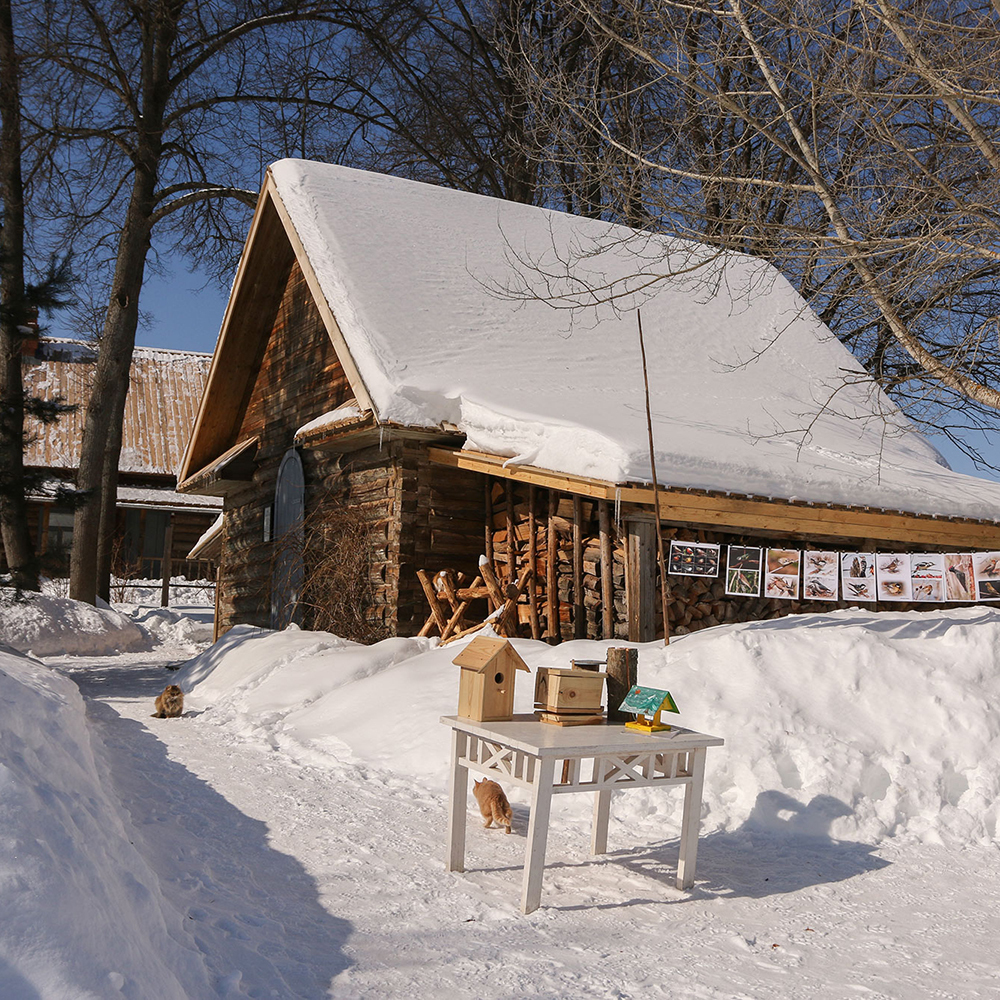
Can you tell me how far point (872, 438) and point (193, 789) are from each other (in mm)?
9212

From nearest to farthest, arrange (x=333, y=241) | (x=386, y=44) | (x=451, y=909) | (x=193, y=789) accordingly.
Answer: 1. (x=451, y=909)
2. (x=193, y=789)
3. (x=333, y=241)
4. (x=386, y=44)

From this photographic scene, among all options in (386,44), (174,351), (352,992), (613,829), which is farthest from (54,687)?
(174,351)

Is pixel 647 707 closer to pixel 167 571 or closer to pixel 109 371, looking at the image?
pixel 109 371

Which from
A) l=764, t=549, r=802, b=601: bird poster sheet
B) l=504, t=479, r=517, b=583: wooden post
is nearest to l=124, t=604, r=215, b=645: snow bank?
l=504, t=479, r=517, b=583: wooden post

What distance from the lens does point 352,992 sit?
328 cm

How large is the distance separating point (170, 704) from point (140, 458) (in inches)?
819

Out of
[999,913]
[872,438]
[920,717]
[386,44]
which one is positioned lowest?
[999,913]

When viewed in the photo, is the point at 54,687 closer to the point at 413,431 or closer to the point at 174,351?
the point at 413,431

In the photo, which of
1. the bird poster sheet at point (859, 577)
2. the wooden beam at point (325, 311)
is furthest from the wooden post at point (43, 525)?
the bird poster sheet at point (859, 577)

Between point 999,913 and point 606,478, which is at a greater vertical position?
point 606,478

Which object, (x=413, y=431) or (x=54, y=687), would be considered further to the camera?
(x=413, y=431)

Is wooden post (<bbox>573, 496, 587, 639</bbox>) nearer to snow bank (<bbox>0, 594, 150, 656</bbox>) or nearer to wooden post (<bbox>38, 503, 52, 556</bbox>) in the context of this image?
snow bank (<bbox>0, 594, 150, 656</bbox>)

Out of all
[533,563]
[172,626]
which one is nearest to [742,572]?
[533,563]

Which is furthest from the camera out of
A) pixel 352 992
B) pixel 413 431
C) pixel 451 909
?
pixel 413 431
